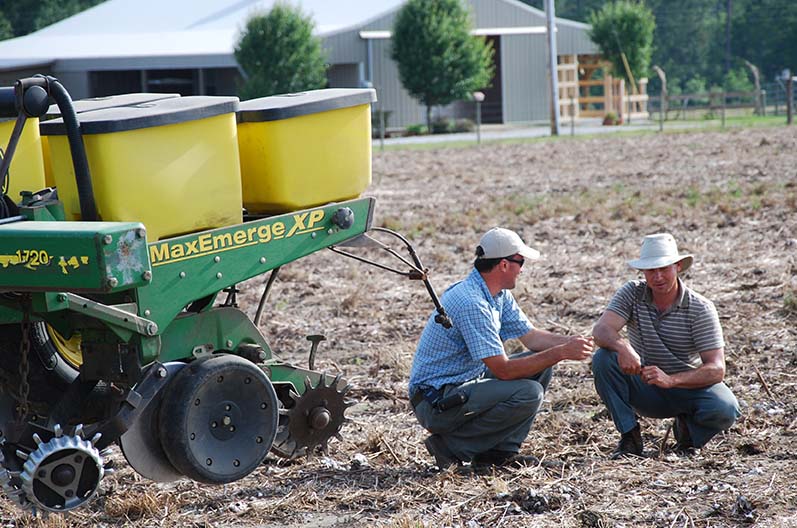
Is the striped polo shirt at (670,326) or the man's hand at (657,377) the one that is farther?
the striped polo shirt at (670,326)

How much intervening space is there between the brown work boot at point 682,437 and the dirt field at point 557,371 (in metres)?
0.08

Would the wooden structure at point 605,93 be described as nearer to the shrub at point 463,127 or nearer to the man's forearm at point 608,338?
the shrub at point 463,127

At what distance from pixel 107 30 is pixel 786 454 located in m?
42.7

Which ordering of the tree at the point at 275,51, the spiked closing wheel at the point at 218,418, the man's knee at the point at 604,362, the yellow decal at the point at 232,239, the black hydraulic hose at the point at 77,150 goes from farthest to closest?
the tree at the point at 275,51 → the man's knee at the point at 604,362 → the spiked closing wheel at the point at 218,418 → the yellow decal at the point at 232,239 → the black hydraulic hose at the point at 77,150

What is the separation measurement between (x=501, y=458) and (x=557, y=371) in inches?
79.3

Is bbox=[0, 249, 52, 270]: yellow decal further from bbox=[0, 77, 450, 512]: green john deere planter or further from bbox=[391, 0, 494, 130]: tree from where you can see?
bbox=[391, 0, 494, 130]: tree

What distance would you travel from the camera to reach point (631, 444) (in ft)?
19.9

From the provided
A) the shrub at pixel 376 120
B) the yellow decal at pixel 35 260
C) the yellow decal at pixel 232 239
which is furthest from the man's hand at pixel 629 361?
the shrub at pixel 376 120

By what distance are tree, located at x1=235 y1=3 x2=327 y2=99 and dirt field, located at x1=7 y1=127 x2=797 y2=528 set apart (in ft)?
66.2

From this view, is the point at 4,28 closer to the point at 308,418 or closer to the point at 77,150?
the point at 308,418

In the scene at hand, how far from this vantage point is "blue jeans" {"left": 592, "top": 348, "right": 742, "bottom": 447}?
600 cm

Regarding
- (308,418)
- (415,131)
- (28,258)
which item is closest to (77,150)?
(28,258)

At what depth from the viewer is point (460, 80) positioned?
42.2 meters

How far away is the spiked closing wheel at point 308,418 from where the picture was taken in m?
5.64
